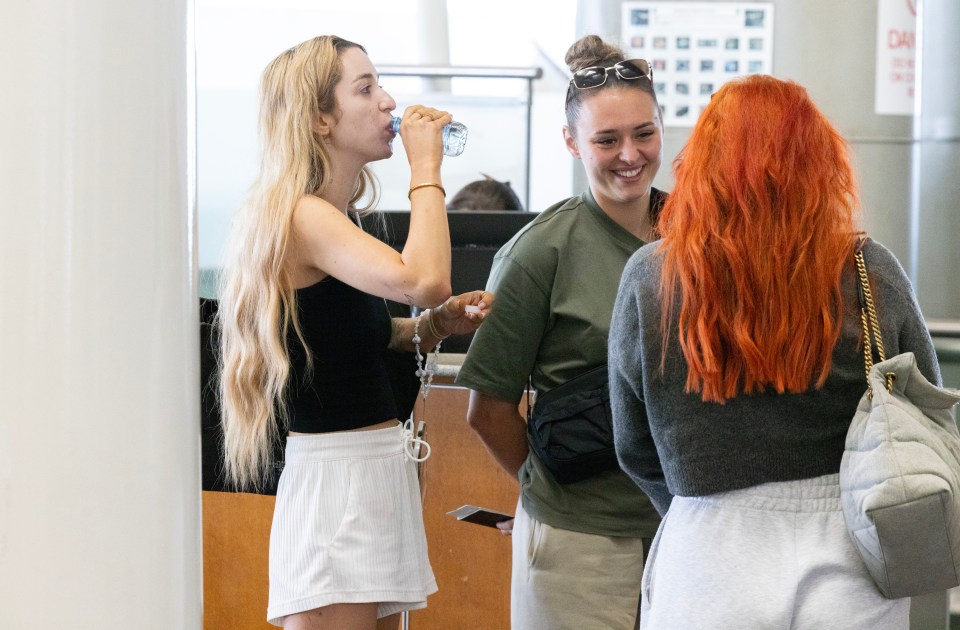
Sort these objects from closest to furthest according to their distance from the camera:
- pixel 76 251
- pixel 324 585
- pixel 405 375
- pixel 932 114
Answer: pixel 76 251 → pixel 324 585 → pixel 405 375 → pixel 932 114

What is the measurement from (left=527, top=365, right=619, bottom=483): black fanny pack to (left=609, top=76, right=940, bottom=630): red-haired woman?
359 mm

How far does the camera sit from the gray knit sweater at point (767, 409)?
1.43 metres

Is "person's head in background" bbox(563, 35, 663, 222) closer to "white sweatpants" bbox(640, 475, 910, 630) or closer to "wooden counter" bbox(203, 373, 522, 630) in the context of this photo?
"white sweatpants" bbox(640, 475, 910, 630)

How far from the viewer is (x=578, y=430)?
1858 millimetres

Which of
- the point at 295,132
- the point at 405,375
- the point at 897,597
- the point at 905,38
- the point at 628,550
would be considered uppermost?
the point at 905,38

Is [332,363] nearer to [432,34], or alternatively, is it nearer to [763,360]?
[763,360]

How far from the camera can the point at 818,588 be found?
1.38 meters

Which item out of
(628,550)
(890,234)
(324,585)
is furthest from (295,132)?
(890,234)

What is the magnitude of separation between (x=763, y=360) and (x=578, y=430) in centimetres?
51

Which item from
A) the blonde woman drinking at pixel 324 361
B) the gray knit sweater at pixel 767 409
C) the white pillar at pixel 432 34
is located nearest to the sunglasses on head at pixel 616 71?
the blonde woman drinking at pixel 324 361

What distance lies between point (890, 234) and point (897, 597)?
313 cm

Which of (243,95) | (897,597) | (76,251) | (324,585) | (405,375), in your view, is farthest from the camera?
(243,95)

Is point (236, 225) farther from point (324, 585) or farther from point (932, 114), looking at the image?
point (932, 114)


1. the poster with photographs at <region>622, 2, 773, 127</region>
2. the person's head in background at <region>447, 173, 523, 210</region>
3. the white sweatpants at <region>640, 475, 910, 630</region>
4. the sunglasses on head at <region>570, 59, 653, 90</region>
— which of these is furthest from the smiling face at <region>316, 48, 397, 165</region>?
the poster with photographs at <region>622, 2, 773, 127</region>
